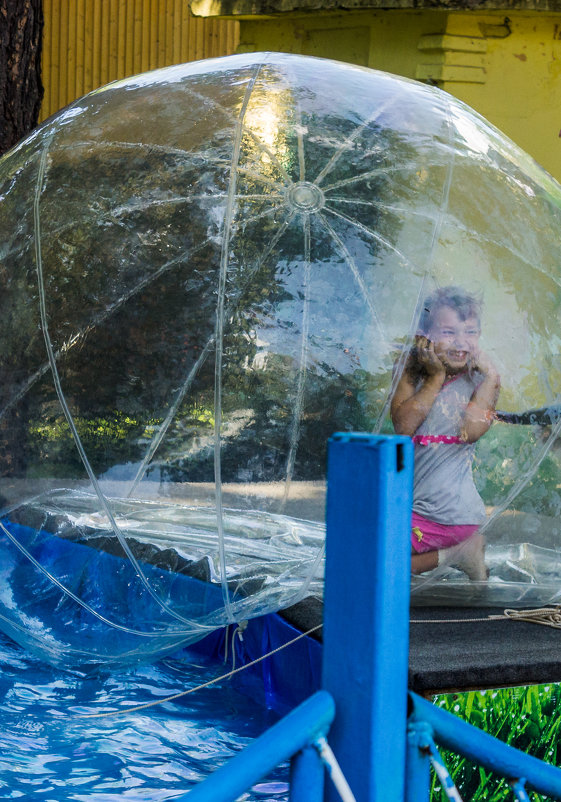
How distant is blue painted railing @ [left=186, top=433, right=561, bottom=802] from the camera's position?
1475 millimetres

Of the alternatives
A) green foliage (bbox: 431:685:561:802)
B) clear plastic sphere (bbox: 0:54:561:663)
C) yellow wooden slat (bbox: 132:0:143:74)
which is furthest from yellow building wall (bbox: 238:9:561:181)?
green foliage (bbox: 431:685:561:802)

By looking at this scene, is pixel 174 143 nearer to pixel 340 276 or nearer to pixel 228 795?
pixel 340 276

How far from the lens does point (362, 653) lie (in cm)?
153

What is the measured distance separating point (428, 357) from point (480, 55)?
4384 millimetres

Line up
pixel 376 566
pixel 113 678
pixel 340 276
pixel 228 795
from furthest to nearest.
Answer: pixel 113 678, pixel 340 276, pixel 376 566, pixel 228 795

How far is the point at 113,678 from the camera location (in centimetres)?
363

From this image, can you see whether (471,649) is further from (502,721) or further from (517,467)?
(517,467)

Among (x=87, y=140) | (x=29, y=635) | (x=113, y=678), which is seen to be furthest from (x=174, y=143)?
(x=113, y=678)

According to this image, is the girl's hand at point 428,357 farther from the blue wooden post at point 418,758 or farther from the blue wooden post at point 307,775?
the blue wooden post at point 307,775

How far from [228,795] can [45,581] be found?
6.20ft

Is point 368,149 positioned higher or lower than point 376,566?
higher

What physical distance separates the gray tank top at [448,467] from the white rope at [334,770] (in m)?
1.55

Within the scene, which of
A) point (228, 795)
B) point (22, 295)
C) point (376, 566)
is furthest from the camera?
point (22, 295)

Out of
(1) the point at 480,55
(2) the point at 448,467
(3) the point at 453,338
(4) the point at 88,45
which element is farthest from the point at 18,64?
(4) the point at 88,45
